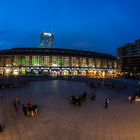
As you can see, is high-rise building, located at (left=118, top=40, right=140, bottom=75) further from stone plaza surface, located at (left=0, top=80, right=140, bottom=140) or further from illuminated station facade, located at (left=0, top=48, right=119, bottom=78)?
stone plaza surface, located at (left=0, top=80, right=140, bottom=140)

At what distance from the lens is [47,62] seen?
127938 millimetres

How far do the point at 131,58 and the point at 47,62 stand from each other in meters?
71.5

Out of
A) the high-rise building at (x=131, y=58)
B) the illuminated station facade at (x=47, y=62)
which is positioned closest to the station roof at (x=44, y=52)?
the illuminated station facade at (x=47, y=62)

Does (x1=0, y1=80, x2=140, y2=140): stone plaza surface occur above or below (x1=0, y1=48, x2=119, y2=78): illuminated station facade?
below

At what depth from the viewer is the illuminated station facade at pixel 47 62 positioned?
411 feet

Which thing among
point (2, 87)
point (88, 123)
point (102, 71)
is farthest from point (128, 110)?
point (102, 71)

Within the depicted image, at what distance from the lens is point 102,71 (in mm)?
143750

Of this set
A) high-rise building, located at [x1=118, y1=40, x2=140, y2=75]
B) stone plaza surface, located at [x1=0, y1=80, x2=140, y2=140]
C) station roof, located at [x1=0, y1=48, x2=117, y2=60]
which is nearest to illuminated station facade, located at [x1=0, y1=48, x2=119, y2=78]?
station roof, located at [x1=0, y1=48, x2=117, y2=60]

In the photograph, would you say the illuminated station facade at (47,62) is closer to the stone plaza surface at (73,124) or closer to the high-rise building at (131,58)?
the high-rise building at (131,58)

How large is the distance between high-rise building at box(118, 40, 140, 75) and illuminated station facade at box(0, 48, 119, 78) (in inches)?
1386

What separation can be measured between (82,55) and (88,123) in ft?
391

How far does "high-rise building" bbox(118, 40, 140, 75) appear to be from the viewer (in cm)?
15938

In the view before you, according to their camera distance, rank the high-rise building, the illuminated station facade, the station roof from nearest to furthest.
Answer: the illuminated station facade, the station roof, the high-rise building

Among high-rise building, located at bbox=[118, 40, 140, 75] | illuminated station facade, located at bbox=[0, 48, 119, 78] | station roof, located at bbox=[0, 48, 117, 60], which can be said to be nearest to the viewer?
→ illuminated station facade, located at bbox=[0, 48, 119, 78]
